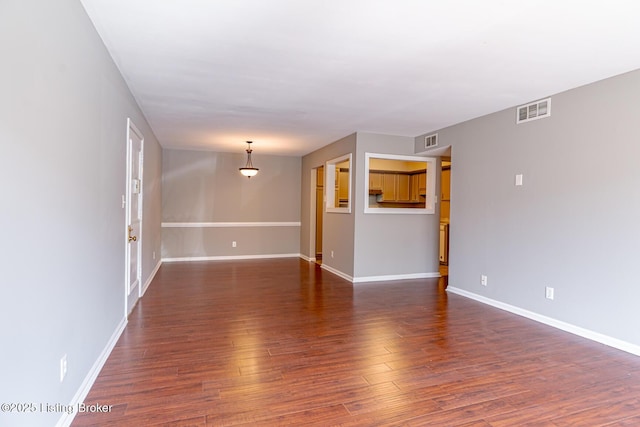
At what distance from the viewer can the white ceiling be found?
2.17 meters

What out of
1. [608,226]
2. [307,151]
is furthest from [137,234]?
[608,226]

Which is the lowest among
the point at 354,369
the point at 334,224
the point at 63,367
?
the point at 354,369

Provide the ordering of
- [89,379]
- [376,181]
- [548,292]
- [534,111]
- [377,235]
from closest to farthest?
[89,379]
[548,292]
[534,111]
[377,235]
[376,181]

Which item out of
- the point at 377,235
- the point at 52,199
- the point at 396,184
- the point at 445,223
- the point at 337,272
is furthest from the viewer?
the point at 396,184

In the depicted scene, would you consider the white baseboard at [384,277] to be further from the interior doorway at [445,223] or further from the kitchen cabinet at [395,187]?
the kitchen cabinet at [395,187]

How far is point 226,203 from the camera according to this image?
26.0ft

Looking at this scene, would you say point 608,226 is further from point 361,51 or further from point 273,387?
point 273,387

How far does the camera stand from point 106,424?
1917 millimetres

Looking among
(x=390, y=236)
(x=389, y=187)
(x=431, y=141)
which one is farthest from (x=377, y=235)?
(x=389, y=187)

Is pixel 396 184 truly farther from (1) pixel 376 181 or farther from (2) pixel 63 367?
(2) pixel 63 367

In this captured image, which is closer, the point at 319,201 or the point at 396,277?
the point at 396,277

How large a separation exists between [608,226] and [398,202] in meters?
5.58

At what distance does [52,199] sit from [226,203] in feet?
20.5

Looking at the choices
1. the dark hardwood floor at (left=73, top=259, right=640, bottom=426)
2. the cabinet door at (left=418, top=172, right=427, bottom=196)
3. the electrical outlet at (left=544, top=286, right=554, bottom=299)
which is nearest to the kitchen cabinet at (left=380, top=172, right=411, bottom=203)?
the cabinet door at (left=418, top=172, right=427, bottom=196)
